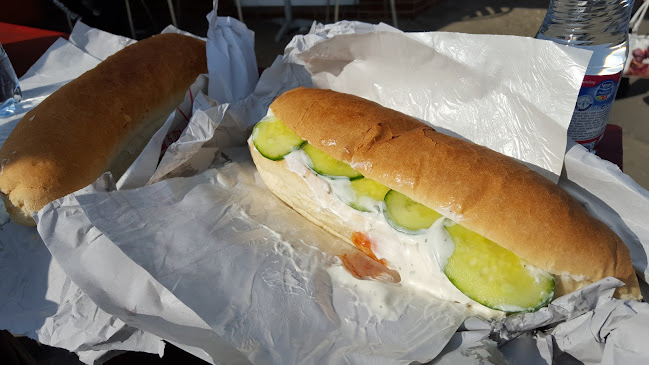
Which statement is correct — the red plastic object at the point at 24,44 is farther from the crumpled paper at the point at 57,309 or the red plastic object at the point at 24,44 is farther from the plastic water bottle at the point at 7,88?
the crumpled paper at the point at 57,309

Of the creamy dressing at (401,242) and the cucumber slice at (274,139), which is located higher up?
the cucumber slice at (274,139)

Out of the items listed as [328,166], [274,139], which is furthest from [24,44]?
[328,166]

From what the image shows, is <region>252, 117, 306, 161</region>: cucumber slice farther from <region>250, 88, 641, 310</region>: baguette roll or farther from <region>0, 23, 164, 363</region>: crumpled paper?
<region>0, 23, 164, 363</region>: crumpled paper

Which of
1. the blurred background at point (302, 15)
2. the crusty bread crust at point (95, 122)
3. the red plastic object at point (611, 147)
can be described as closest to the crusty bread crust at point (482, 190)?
the red plastic object at point (611, 147)

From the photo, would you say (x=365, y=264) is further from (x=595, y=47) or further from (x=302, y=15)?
(x=302, y=15)

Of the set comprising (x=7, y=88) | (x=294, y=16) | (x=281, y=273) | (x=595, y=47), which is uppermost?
(x=595, y=47)

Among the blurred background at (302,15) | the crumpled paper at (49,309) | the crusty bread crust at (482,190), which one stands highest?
the crusty bread crust at (482,190)

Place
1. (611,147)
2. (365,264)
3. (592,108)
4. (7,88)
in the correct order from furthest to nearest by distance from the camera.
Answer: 1. (7,88)
2. (611,147)
3. (592,108)
4. (365,264)
